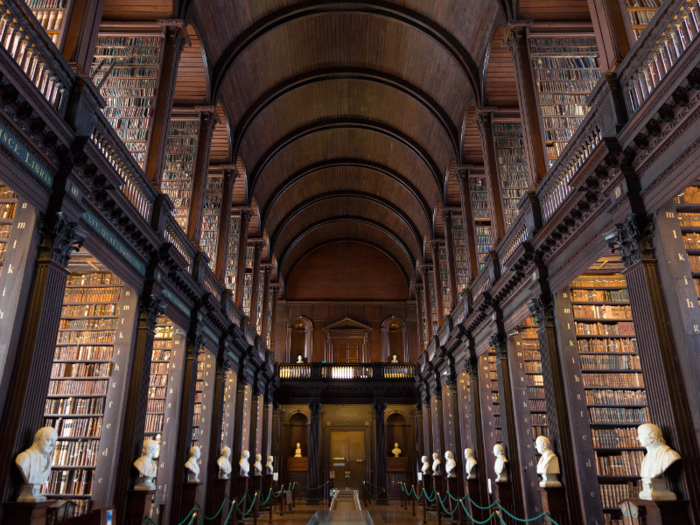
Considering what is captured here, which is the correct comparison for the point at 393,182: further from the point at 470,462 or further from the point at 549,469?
the point at 549,469

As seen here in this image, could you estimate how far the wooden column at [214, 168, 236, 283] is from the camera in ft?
36.8

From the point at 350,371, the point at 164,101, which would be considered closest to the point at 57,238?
the point at 164,101

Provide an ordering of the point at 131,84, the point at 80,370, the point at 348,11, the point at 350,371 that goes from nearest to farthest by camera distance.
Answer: the point at 80,370, the point at 131,84, the point at 348,11, the point at 350,371

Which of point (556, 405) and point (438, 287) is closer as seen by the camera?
point (556, 405)

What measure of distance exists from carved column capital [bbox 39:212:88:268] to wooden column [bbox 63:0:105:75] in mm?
1608

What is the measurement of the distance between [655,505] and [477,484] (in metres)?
6.79

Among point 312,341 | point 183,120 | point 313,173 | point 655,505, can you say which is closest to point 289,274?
point 312,341

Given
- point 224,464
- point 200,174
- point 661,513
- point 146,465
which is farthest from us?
point 224,464

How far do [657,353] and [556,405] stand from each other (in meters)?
2.35

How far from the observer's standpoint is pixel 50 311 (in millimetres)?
4762

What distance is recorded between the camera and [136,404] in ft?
21.8

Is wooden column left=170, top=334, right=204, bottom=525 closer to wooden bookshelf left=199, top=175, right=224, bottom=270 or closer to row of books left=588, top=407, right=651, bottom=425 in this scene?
wooden bookshelf left=199, top=175, right=224, bottom=270

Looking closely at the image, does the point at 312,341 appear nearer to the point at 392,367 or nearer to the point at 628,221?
the point at 392,367

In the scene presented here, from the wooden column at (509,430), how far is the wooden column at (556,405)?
157 cm
